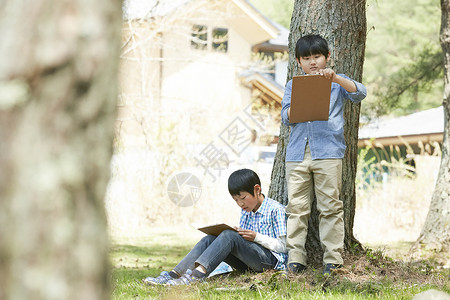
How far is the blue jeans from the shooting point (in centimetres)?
401

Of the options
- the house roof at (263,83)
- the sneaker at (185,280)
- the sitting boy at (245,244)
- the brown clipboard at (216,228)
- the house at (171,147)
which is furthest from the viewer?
the house roof at (263,83)

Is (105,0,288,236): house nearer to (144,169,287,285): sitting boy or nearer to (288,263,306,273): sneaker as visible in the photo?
(144,169,287,285): sitting boy

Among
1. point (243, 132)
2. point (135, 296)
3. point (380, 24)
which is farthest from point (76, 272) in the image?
point (380, 24)

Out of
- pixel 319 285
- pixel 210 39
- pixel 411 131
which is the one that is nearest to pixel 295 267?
pixel 319 285

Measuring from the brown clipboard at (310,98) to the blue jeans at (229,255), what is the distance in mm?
892

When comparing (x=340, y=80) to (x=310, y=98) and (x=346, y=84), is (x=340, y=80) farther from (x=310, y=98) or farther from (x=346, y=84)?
(x=310, y=98)

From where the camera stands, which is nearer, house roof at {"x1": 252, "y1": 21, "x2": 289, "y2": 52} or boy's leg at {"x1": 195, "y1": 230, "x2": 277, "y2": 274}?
boy's leg at {"x1": 195, "y1": 230, "x2": 277, "y2": 274}

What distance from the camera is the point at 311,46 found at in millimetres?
4082

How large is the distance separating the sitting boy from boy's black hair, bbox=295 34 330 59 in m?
0.93

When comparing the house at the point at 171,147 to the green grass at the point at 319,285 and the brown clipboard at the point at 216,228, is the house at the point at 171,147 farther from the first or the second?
the green grass at the point at 319,285

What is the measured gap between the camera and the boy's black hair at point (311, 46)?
408 cm

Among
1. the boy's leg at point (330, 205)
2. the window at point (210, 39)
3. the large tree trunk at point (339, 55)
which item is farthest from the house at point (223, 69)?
the boy's leg at point (330, 205)

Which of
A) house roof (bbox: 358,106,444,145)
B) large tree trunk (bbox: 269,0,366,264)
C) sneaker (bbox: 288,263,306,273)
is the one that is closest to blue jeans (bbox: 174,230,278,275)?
sneaker (bbox: 288,263,306,273)

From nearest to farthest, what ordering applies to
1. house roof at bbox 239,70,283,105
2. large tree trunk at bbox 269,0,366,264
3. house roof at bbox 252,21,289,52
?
large tree trunk at bbox 269,0,366,264 < house roof at bbox 239,70,283,105 < house roof at bbox 252,21,289,52
